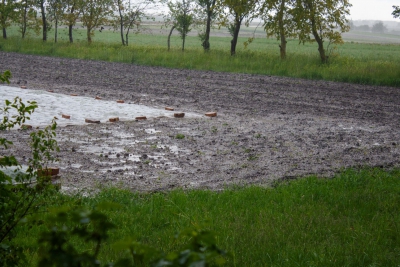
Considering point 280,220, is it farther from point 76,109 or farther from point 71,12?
point 71,12

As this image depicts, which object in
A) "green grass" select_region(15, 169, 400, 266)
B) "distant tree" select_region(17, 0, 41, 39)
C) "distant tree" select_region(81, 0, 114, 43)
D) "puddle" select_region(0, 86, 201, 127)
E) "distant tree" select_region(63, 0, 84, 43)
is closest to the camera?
"green grass" select_region(15, 169, 400, 266)

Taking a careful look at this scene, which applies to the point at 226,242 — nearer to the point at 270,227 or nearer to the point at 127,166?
the point at 270,227

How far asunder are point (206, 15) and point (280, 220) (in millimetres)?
35394

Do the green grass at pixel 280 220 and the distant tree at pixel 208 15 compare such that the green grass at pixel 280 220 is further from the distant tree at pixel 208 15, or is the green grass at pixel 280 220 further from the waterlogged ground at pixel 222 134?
the distant tree at pixel 208 15

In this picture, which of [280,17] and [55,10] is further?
[55,10]

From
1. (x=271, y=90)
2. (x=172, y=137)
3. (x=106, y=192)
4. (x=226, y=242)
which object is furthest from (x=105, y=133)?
(x=271, y=90)

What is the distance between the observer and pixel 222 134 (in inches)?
444

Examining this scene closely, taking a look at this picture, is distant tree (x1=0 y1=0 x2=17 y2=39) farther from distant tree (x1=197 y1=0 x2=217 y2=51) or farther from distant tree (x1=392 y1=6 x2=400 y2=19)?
distant tree (x1=392 y1=6 x2=400 y2=19)

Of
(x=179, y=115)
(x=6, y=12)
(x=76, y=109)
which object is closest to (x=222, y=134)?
(x=179, y=115)

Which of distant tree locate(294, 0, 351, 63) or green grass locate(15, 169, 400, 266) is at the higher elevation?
distant tree locate(294, 0, 351, 63)

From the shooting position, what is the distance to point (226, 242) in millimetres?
5262

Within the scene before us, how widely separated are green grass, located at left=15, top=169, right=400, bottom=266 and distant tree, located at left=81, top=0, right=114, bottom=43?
129 feet

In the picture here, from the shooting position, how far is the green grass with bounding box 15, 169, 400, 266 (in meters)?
5.09

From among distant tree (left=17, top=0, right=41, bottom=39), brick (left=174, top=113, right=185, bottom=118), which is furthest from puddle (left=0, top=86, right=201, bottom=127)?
distant tree (left=17, top=0, right=41, bottom=39)
